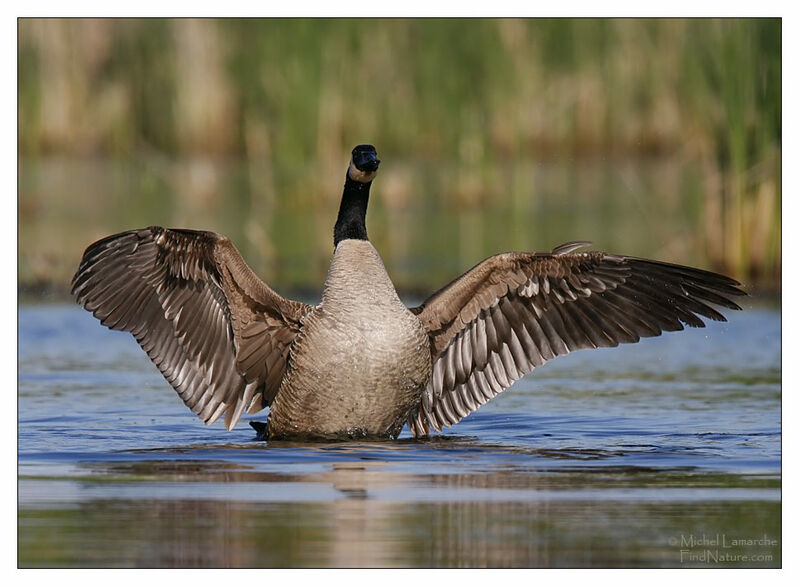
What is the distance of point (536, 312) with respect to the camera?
10.8m

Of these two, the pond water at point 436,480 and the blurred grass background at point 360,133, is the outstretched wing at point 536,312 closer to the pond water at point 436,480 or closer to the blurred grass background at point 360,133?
the pond water at point 436,480

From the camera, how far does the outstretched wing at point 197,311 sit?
10.1 m

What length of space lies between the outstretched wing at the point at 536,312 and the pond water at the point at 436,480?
48 cm

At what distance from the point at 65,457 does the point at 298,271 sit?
30.5ft

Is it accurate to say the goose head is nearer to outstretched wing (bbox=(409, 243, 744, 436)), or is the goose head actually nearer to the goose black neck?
the goose black neck

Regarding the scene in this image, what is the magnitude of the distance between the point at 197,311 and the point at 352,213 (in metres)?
1.42

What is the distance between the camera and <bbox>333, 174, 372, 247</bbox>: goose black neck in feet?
34.3

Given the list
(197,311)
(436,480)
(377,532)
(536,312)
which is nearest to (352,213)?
(197,311)

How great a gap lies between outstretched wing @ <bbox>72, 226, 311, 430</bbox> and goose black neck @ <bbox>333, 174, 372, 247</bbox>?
25.4 inches

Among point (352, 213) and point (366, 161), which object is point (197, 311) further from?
point (366, 161)

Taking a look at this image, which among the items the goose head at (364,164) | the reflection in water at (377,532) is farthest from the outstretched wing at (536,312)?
the reflection in water at (377,532)

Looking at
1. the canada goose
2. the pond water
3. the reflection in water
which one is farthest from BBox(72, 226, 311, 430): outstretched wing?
the reflection in water

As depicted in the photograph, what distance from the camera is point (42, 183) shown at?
2655cm
